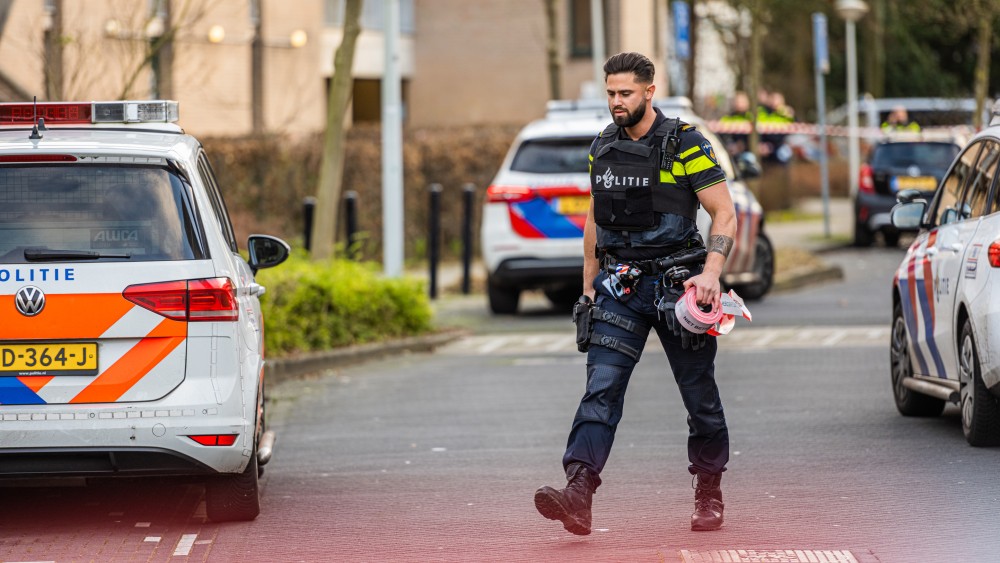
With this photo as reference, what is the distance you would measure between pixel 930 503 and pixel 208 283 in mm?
2987

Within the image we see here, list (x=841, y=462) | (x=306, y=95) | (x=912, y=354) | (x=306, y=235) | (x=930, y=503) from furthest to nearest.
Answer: (x=306, y=95) < (x=306, y=235) < (x=912, y=354) < (x=841, y=462) < (x=930, y=503)

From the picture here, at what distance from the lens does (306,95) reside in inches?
1264

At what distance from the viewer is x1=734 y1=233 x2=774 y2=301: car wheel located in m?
17.9

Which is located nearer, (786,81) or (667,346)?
(667,346)

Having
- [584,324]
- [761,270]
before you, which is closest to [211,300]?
[584,324]

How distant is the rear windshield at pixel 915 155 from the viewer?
81.0 ft

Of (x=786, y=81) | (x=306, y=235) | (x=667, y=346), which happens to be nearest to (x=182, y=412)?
(x=667, y=346)

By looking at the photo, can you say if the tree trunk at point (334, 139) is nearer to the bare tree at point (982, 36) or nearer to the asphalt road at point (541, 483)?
the asphalt road at point (541, 483)

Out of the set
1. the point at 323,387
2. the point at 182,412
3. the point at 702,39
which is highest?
the point at 702,39

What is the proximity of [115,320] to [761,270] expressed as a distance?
39.7 feet

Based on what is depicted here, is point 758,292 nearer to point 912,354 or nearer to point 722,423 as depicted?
point 912,354

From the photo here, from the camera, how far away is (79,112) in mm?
7359

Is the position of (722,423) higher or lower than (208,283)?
lower

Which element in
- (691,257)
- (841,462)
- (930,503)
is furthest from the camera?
(841,462)
